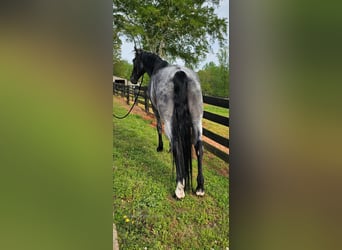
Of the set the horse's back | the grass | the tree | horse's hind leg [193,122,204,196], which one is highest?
the tree

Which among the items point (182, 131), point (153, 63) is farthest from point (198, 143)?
point (153, 63)

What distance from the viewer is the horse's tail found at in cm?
140

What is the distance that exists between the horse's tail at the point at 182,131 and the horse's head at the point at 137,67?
164 mm

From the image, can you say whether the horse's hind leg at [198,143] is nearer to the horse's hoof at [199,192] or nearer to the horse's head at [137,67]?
the horse's hoof at [199,192]

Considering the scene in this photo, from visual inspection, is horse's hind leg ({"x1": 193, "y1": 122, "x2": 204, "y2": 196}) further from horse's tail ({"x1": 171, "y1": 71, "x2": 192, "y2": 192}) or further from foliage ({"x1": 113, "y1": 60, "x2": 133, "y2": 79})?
foliage ({"x1": 113, "y1": 60, "x2": 133, "y2": 79})

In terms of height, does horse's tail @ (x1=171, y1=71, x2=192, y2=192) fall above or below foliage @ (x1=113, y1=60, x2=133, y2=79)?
below

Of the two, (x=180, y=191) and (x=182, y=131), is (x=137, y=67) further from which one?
(x=180, y=191)

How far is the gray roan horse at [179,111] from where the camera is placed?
1.40 m

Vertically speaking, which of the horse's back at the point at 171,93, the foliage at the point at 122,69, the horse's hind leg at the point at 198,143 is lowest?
the horse's hind leg at the point at 198,143

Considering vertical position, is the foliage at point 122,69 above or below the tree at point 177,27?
below
